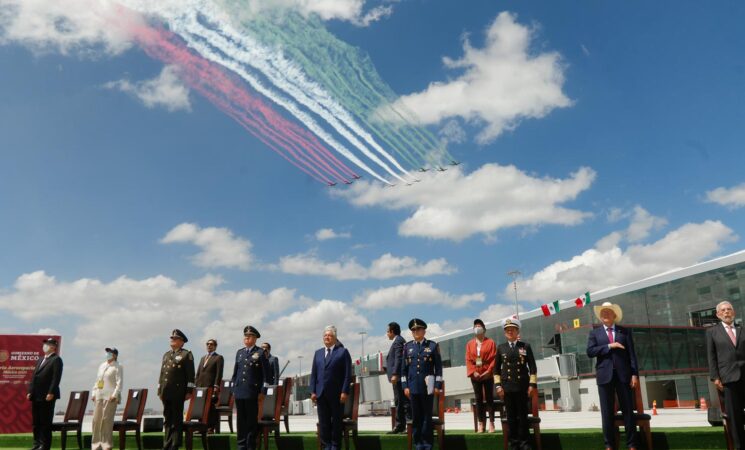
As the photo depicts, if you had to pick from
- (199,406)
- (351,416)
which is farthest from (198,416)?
(351,416)

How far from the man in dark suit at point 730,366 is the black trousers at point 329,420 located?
4.87 m

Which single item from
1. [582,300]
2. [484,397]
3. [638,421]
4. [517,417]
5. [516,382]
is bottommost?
[638,421]

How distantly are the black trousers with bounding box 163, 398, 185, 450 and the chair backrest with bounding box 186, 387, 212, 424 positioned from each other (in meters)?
0.45

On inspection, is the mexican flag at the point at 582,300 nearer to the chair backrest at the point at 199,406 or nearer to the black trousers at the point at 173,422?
the chair backrest at the point at 199,406

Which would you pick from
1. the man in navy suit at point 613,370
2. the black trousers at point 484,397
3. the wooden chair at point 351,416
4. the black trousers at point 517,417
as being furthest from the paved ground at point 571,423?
the wooden chair at point 351,416

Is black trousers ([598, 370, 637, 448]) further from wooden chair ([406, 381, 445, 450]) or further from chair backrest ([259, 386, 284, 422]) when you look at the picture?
chair backrest ([259, 386, 284, 422])

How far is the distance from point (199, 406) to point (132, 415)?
1.75 meters

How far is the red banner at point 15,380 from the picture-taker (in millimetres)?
16422

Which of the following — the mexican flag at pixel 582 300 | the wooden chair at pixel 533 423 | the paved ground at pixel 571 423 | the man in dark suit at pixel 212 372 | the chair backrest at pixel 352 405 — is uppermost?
the mexican flag at pixel 582 300

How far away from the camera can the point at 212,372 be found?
11.8m

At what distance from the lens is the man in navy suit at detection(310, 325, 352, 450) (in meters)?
8.60

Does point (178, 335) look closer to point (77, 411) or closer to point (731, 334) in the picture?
point (77, 411)

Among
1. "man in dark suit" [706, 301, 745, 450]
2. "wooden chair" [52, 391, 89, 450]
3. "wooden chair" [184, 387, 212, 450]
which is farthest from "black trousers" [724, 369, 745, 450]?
"wooden chair" [52, 391, 89, 450]

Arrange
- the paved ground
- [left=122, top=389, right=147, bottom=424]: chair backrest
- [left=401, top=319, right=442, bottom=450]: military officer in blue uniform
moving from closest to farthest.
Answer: [left=401, top=319, right=442, bottom=450]: military officer in blue uniform → [left=122, top=389, right=147, bottom=424]: chair backrest → the paved ground
